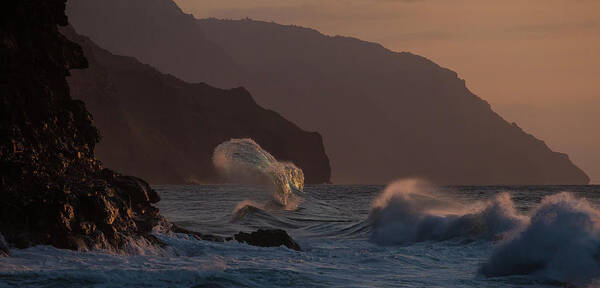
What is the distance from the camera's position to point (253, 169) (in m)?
40.9

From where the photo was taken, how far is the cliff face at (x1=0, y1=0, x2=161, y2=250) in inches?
495

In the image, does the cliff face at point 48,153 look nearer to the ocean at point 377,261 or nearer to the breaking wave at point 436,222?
the ocean at point 377,261

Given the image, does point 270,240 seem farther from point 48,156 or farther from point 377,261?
point 48,156

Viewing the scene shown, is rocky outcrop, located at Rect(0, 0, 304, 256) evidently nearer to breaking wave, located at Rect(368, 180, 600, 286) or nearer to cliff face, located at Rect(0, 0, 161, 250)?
cliff face, located at Rect(0, 0, 161, 250)

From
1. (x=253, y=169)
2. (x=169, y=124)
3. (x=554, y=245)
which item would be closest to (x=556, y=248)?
(x=554, y=245)

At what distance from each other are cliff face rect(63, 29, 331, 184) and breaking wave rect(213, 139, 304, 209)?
69.2 metres

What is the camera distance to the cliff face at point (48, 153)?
495 inches

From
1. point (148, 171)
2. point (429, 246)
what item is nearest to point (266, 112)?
point (148, 171)

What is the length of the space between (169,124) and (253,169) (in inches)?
4026

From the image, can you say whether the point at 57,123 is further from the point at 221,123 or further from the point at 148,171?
the point at 221,123

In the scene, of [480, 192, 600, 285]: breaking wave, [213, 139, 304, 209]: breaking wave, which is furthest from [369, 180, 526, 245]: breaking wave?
[213, 139, 304, 209]: breaking wave

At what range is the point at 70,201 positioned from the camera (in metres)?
13.1

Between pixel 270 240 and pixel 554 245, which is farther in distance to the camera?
pixel 270 240

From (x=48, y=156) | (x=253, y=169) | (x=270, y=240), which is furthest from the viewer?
(x=253, y=169)
